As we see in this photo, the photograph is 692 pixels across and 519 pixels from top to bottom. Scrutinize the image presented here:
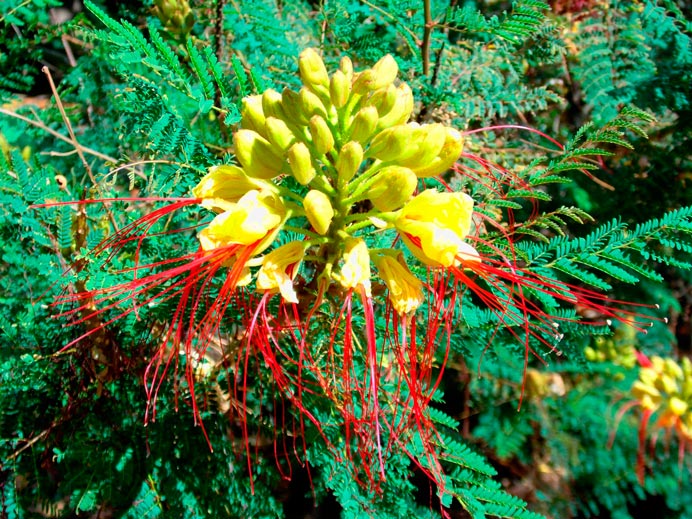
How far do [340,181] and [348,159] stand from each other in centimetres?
9

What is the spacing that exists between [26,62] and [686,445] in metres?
3.21

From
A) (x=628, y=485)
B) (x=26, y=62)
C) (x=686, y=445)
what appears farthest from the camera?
(x=26, y=62)

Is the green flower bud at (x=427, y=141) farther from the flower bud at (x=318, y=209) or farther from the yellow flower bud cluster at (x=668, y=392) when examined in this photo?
the yellow flower bud cluster at (x=668, y=392)

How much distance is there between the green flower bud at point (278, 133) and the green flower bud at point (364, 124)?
0.45 ft

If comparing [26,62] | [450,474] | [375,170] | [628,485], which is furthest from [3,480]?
[628,485]

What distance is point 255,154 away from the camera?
49.1 inches

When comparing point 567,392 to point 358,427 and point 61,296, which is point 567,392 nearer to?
point 358,427

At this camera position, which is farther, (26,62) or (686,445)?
(26,62)

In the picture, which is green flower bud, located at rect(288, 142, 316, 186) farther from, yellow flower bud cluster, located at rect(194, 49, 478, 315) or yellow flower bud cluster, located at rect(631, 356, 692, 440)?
yellow flower bud cluster, located at rect(631, 356, 692, 440)

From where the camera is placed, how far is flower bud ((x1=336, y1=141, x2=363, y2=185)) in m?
1.17

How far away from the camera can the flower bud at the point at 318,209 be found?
1164 millimetres

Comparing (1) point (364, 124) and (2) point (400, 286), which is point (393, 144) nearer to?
(1) point (364, 124)

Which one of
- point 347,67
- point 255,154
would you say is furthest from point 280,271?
point 347,67

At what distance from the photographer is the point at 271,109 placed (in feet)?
4.18
